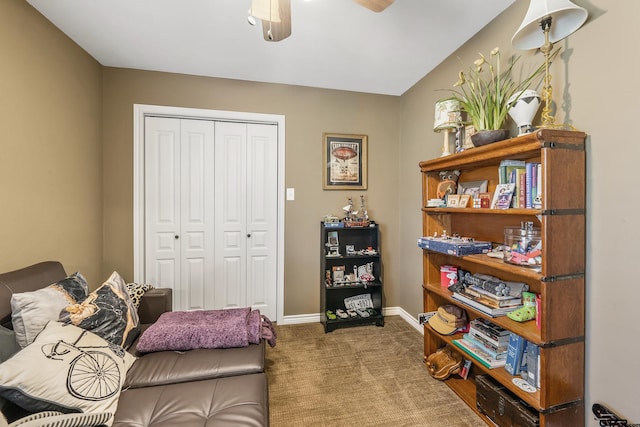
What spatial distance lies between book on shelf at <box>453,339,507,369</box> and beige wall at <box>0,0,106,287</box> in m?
2.82

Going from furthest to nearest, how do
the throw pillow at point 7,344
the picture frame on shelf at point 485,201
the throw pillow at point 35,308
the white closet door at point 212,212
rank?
the white closet door at point 212,212 < the picture frame on shelf at point 485,201 < the throw pillow at point 35,308 < the throw pillow at point 7,344

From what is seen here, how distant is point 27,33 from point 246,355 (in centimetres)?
242

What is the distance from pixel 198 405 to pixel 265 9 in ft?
5.87

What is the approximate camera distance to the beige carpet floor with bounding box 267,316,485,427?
1629mm

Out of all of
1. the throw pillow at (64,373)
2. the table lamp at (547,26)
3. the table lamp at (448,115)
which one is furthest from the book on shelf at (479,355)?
the throw pillow at (64,373)

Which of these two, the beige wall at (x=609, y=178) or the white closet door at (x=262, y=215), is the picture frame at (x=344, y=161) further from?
the beige wall at (x=609, y=178)

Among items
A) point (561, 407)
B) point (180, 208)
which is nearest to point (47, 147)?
point (180, 208)

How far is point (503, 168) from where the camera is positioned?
1.58 metres

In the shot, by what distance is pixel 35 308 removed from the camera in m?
1.23

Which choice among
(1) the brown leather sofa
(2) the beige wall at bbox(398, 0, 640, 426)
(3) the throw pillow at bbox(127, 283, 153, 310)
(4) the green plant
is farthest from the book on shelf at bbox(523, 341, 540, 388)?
(3) the throw pillow at bbox(127, 283, 153, 310)

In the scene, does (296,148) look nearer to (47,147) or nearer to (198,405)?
(47,147)

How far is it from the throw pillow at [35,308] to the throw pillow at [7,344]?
25mm

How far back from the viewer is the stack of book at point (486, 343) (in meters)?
1.60

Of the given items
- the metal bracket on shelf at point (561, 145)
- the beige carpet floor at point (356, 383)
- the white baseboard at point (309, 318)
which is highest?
the metal bracket on shelf at point (561, 145)
